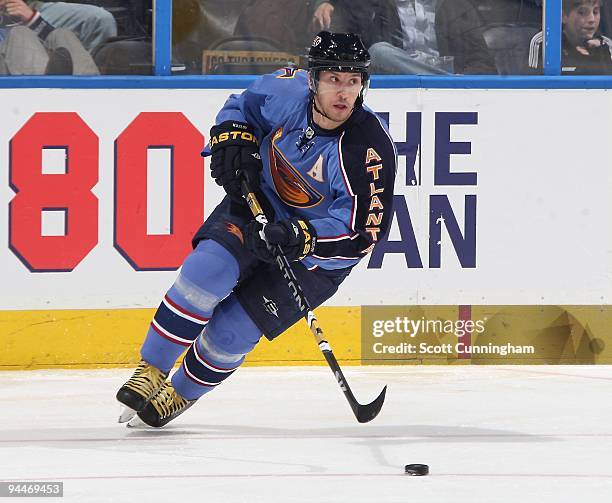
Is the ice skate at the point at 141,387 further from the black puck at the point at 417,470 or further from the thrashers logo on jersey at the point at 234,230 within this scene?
the black puck at the point at 417,470

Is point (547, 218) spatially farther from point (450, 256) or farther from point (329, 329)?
point (329, 329)

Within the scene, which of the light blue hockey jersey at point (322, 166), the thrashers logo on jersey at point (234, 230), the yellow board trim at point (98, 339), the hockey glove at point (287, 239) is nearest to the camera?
the hockey glove at point (287, 239)

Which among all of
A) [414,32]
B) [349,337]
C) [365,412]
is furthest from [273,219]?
[414,32]

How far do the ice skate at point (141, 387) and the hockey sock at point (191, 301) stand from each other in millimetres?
22

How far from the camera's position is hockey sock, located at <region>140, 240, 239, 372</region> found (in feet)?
12.3

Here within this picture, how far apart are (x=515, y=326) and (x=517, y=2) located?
1233 mm

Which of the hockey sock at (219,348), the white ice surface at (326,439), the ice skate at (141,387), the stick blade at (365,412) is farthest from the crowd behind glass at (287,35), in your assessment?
the stick blade at (365,412)

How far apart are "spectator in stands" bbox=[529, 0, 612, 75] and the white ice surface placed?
3.75ft

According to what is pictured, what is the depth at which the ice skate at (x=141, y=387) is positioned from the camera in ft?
12.1

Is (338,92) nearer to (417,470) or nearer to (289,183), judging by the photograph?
(289,183)

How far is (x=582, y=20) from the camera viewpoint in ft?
17.4

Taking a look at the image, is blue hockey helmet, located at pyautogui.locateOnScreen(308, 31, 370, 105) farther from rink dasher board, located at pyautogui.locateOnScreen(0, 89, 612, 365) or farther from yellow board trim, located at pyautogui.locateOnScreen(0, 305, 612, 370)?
Result: yellow board trim, located at pyautogui.locateOnScreen(0, 305, 612, 370)

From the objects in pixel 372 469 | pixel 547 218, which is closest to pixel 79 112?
pixel 547 218

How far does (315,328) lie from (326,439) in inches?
12.0
